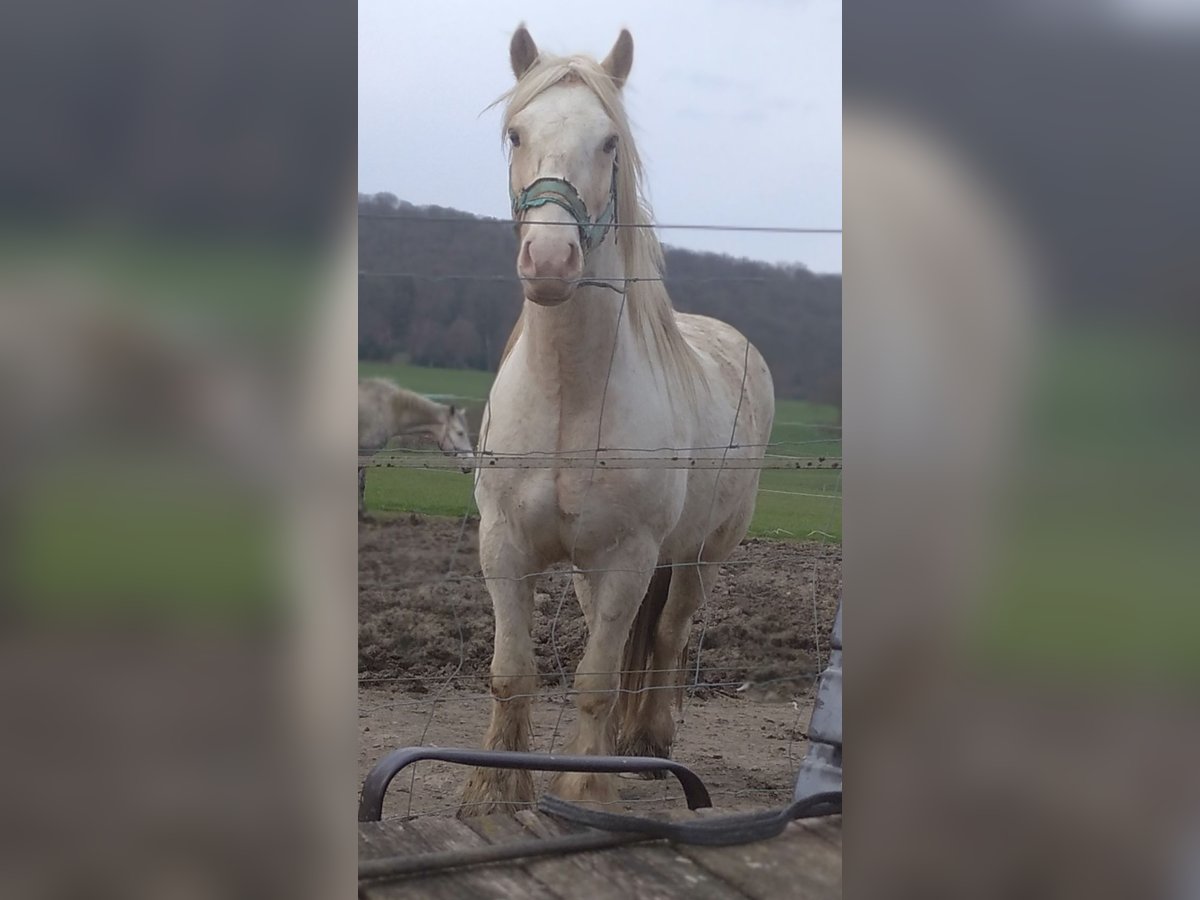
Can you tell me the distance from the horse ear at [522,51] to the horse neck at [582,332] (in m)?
0.29

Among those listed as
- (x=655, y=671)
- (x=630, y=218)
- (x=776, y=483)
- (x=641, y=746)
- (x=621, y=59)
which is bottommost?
(x=641, y=746)

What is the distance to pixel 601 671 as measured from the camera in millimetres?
1973

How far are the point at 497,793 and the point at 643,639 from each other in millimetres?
Result: 353

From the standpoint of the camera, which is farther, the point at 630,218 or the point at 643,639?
the point at 643,639

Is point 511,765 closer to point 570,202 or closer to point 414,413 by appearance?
point 414,413

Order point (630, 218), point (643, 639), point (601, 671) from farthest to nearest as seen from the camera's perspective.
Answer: point (643, 639)
point (601, 671)
point (630, 218)

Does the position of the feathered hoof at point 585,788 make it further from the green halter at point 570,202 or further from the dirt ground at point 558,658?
the green halter at point 570,202
